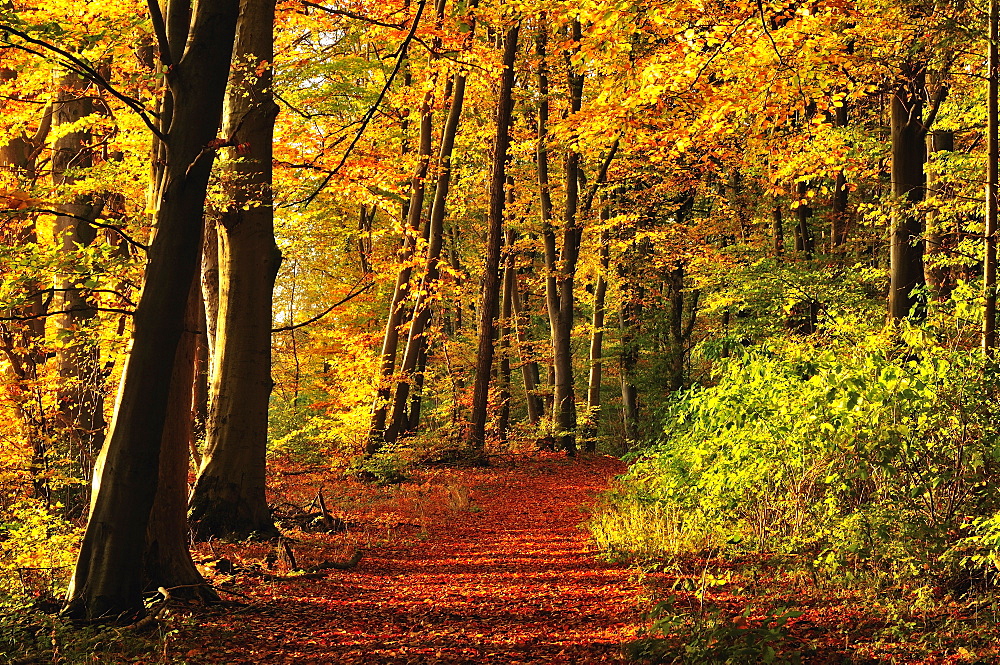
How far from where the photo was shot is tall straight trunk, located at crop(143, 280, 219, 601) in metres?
5.62

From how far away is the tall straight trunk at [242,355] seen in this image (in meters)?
7.96

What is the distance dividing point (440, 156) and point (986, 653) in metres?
13.0

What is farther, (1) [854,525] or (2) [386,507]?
(2) [386,507]

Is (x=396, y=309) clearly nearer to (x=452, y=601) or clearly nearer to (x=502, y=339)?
(x=502, y=339)

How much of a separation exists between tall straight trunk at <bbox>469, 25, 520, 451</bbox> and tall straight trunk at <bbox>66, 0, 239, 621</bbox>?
11.1 meters

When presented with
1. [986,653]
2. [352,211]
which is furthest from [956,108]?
[352,211]

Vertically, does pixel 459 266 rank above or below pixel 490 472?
above

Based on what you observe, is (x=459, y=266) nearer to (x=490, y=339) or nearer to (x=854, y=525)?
(x=490, y=339)

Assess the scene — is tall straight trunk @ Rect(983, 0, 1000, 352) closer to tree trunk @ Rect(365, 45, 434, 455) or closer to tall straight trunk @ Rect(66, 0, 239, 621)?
tall straight trunk @ Rect(66, 0, 239, 621)

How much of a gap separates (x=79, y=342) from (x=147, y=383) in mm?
3750

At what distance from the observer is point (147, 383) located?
4742 mm

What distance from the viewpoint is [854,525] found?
5.00m

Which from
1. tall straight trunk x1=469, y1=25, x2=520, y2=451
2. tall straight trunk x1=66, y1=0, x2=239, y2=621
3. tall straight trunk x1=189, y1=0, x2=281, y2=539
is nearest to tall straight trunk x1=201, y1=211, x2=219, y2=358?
tall straight trunk x1=189, y1=0, x2=281, y2=539

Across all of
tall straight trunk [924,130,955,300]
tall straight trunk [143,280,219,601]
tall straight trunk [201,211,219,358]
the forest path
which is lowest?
the forest path
